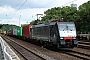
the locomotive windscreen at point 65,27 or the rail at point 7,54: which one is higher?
the locomotive windscreen at point 65,27

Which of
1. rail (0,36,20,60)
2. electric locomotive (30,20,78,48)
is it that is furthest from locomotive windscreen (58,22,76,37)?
rail (0,36,20,60)

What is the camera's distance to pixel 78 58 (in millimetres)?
16781

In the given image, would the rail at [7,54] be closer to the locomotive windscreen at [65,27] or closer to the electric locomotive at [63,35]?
the electric locomotive at [63,35]

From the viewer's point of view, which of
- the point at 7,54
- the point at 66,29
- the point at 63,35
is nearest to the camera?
the point at 7,54

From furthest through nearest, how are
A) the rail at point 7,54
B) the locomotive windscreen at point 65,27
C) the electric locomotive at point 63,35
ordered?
the locomotive windscreen at point 65,27, the electric locomotive at point 63,35, the rail at point 7,54

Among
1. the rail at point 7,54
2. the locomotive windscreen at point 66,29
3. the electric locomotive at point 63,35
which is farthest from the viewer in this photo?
the locomotive windscreen at point 66,29

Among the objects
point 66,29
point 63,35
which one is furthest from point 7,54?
point 66,29

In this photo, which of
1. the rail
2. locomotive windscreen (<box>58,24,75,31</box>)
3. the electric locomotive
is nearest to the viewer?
the rail

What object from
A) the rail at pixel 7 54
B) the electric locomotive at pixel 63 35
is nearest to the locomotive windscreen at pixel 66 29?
the electric locomotive at pixel 63 35

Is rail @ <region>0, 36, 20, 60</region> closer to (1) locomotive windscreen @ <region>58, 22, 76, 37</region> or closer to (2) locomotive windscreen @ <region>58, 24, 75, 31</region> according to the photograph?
(1) locomotive windscreen @ <region>58, 22, 76, 37</region>

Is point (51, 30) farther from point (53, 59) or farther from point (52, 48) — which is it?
point (53, 59)

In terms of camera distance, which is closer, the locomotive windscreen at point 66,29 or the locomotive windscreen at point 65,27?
the locomotive windscreen at point 66,29

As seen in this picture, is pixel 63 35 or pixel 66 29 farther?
pixel 66 29

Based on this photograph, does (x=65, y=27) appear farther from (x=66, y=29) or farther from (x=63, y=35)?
(x=63, y=35)
